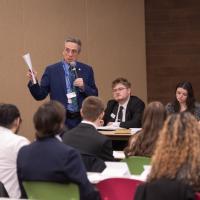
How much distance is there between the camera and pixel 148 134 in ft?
12.8

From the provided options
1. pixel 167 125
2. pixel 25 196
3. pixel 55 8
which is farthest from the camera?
pixel 55 8

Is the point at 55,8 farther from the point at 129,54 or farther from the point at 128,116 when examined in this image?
the point at 128,116

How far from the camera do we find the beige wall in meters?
7.45

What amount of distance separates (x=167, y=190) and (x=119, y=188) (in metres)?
0.65

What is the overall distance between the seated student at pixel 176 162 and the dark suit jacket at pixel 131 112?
3.38 metres

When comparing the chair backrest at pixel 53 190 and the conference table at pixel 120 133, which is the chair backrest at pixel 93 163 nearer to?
the chair backrest at pixel 53 190

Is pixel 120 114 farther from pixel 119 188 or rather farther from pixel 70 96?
pixel 119 188

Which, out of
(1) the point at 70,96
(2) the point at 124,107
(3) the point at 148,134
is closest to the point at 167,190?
(3) the point at 148,134

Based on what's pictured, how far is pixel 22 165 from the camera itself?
3.08 m

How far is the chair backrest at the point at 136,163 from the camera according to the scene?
11.8ft

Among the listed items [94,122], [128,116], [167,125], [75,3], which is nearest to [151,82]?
[75,3]

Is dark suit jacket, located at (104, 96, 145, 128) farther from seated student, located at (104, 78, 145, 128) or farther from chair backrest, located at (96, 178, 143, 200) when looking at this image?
chair backrest, located at (96, 178, 143, 200)

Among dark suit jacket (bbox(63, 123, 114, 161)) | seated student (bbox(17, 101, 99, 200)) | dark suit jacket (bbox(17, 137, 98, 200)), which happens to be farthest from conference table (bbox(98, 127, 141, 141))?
dark suit jacket (bbox(17, 137, 98, 200))

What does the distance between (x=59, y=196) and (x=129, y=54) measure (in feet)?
19.1
